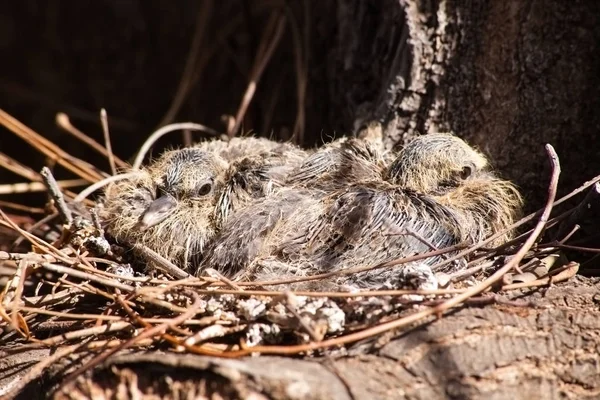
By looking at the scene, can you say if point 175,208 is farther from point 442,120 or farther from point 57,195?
point 442,120

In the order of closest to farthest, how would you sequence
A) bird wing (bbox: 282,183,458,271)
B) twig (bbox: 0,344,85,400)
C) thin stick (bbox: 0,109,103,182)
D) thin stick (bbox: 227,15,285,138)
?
twig (bbox: 0,344,85,400), bird wing (bbox: 282,183,458,271), thin stick (bbox: 0,109,103,182), thin stick (bbox: 227,15,285,138)

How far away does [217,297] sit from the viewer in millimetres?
1590

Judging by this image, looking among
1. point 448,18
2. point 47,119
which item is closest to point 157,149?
point 47,119

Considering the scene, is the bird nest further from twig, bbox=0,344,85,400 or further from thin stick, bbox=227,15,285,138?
thin stick, bbox=227,15,285,138

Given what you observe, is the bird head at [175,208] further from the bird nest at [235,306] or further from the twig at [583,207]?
the twig at [583,207]

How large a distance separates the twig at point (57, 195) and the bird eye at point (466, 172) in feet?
3.20

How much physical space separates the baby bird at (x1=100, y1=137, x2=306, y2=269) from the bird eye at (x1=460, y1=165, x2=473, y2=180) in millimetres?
412

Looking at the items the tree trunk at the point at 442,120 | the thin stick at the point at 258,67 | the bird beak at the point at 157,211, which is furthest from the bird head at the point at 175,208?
the thin stick at the point at 258,67

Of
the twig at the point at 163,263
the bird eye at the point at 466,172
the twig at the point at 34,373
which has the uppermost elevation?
the bird eye at the point at 466,172

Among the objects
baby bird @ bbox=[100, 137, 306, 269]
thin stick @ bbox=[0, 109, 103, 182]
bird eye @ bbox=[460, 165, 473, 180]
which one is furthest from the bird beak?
bird eye @ bbox=[460, 165, 473, 180]

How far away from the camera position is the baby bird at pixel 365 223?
173cm

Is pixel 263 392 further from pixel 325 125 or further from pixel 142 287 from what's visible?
pixel 325 125

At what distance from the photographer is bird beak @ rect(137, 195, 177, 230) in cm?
186

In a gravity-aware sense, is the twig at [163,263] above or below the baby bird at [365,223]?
below
